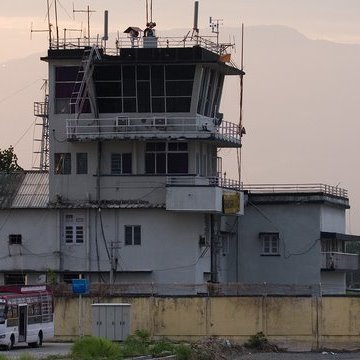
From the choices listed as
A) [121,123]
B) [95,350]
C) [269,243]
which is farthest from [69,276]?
[95,350]

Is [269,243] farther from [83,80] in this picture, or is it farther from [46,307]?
[46,307]

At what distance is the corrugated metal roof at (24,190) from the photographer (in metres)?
85.8

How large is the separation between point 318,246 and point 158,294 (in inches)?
746

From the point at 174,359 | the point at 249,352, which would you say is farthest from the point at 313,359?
the point at 174,359

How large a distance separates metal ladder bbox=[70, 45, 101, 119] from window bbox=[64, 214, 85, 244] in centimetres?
599

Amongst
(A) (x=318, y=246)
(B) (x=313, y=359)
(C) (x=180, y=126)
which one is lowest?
(B) (x=313, y=359)

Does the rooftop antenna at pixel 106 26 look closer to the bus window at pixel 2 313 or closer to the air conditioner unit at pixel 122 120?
the air conditioner unit at pixel 122 120

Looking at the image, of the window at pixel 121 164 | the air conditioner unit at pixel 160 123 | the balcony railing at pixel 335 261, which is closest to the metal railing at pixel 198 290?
the window at pixel 121 164

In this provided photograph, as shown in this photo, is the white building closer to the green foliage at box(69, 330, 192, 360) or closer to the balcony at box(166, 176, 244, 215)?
the balcony at box(166, 176, 244, 215)

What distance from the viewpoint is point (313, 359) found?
62156 millimetres

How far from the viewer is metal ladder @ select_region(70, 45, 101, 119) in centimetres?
8281

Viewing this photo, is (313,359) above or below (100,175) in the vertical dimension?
below

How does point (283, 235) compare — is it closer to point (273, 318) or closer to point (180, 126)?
point (180, 126)

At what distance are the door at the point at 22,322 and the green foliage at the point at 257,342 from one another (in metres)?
12.1
